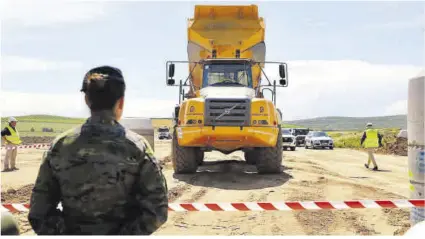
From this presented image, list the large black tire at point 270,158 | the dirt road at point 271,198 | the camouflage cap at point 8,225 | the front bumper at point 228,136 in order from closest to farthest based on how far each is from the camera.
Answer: the camouflage cap at point 8,225, the dirt road at point 271,198, the front bumper at point 228,136, the large black tire at point 270,158

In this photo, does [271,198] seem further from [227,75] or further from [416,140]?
[227,75]

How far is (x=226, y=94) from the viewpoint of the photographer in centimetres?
1259

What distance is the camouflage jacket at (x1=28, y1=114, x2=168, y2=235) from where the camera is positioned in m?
2.75

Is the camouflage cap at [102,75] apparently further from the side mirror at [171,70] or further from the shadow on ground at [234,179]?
the side mirror at [171,70]

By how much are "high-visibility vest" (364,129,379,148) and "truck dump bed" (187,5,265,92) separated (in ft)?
19.4

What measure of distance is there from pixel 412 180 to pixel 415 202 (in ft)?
1.11

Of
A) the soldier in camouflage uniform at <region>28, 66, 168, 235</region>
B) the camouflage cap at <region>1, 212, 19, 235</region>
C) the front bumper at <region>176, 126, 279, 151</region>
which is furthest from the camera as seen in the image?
the front bumper at <region>176, 126, 279, 151</region>

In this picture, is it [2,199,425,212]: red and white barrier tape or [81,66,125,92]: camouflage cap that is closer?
[81,66,125,92]: camouflage cap

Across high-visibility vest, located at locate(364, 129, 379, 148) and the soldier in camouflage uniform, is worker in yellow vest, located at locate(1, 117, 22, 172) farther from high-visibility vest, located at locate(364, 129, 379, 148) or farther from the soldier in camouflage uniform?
the soldier in camouflage uniform

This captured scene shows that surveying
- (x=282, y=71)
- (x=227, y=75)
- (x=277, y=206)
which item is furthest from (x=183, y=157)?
(x=277, y=206)

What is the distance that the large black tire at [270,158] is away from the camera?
13.0 m

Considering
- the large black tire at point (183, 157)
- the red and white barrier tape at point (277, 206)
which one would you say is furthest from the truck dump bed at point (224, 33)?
the red and white barrier tape at point (277, 206)

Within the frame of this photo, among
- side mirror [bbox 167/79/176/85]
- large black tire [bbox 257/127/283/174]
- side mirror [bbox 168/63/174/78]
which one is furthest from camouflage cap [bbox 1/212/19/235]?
side mirror [bbox 167/79/176/85]

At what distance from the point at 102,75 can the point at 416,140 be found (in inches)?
173
